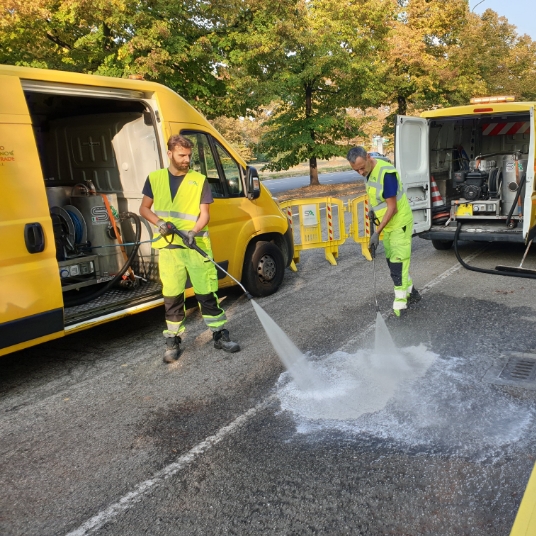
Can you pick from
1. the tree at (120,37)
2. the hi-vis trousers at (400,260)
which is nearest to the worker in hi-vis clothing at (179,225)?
the hi-vis trousers at (400,260)

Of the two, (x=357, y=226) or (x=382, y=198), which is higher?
(x=382, y=198)

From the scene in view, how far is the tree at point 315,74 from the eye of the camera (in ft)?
53.7

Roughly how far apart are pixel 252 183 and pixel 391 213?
1755 mm

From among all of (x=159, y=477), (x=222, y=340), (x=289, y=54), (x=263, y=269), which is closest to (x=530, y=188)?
(x=263, y=269)

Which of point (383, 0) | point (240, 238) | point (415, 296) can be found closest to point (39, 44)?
point (240, 238)

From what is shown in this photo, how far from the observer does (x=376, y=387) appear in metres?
4.01

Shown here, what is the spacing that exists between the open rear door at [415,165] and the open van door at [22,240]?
16.6ft

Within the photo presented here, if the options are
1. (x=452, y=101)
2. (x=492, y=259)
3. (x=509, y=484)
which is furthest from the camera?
(x=452, y=101)

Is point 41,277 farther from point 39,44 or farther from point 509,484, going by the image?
point 39,44

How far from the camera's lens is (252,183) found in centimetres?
636

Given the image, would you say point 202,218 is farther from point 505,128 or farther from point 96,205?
point 505,128

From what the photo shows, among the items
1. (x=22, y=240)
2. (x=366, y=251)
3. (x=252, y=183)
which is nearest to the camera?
(x=22, y=240)

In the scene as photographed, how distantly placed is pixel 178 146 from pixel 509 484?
132 inches

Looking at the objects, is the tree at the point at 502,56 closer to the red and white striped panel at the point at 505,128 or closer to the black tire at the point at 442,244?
the red and white striped panel at the point at 505,128
